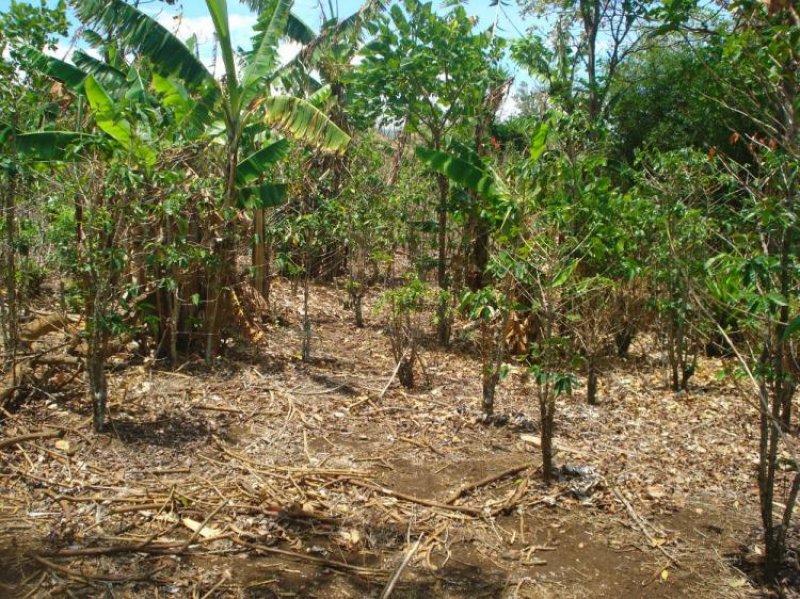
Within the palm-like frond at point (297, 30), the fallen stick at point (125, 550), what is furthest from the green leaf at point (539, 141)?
the palm-like frond at point (297, 30)

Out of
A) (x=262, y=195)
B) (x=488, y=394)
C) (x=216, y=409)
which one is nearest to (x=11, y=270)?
(x=216, y=409)

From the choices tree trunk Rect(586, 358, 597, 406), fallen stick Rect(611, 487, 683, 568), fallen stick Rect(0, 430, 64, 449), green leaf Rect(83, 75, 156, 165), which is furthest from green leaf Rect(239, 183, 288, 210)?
fallen stick Rect(611, 487, 683, 568)

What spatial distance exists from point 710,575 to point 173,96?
19.0 feet

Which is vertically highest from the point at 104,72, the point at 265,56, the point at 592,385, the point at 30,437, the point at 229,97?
the point at 265,56

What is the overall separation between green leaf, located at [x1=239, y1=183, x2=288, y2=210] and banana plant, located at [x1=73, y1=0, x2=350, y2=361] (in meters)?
0.01

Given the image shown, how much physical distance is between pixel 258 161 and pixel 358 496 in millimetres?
4523

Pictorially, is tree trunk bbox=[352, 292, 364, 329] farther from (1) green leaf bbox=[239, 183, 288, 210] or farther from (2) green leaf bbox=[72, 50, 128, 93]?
(2) green leaf bbox=[72, 50, 128, 93]

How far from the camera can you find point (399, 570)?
12.9ft

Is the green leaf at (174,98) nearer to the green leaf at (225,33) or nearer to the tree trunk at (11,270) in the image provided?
the green leaf at (225,33)

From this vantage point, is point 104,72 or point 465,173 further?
point 104,72

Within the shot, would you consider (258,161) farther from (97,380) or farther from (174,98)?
(97,380)

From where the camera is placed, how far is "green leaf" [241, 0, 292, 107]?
7.89 meters

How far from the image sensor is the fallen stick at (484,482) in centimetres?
486

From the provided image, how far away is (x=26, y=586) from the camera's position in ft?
12.0
